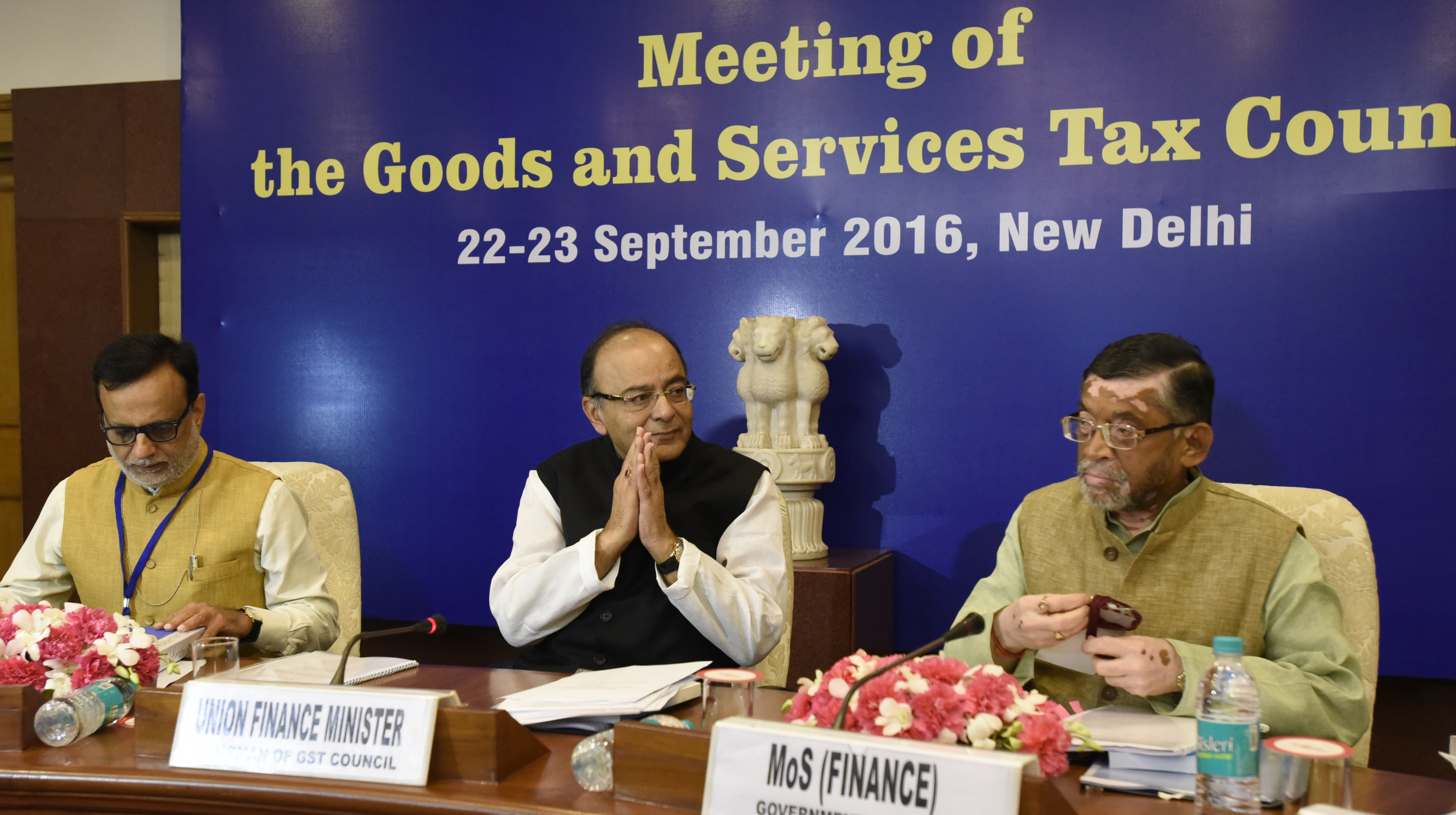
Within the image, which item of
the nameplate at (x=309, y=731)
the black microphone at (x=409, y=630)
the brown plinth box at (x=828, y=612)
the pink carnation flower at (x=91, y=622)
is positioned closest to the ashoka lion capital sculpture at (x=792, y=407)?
the brown plinth box at (x=828, y=612)

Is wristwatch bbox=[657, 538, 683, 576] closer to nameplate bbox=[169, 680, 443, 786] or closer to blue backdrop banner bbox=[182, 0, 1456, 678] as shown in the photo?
nameplate bbox=[169, 680, 443, 786]

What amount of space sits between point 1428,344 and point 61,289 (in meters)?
4.84

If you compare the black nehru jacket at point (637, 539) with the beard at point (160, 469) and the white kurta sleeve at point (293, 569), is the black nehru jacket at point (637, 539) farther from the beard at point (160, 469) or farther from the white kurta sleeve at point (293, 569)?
the beard at point (160, 469)

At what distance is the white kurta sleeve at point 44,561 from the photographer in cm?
239

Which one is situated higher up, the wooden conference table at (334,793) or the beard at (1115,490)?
the beard at (1115,490)

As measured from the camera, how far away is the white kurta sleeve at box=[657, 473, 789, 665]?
82.2 inches

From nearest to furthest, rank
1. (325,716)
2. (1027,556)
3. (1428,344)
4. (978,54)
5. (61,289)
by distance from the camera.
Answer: (325,716), (1027,556), (1428,344), (978,54), (61,289)

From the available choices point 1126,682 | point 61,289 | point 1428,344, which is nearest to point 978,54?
point 1428,344

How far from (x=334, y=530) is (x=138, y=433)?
0.50m

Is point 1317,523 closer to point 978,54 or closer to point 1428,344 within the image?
point 1428,344

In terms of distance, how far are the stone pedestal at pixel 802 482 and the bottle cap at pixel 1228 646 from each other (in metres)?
2.17

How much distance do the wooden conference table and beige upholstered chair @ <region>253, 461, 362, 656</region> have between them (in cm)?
106

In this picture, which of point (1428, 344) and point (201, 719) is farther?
point (1428, 344)

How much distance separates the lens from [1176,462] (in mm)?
1828
